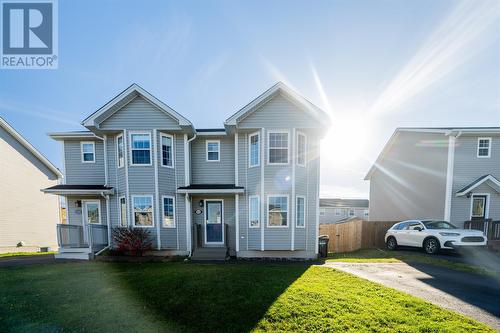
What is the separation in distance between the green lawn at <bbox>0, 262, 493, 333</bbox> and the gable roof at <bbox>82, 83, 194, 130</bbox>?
6687 millimetres

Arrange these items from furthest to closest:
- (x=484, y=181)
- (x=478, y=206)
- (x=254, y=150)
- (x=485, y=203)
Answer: (x=478, y=206)
(x=485, y=203)
(x=484, y=181)
(x=254, y=150)

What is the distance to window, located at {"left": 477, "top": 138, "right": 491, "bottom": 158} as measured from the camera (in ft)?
40.8

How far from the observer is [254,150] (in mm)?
9938

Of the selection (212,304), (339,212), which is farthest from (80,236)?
(339,212)

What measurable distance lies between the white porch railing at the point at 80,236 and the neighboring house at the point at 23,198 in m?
8.09

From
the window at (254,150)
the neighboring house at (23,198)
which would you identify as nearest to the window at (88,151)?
the neighboring house at (23,198)

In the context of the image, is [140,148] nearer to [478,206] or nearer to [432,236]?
[432,236]

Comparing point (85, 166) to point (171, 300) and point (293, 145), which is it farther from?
point (293, 145)

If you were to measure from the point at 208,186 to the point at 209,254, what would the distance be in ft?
11.1

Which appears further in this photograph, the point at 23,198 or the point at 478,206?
the point at 23,198

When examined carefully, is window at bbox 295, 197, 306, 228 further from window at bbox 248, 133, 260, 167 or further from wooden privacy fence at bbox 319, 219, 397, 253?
wooden privacy fence at bbox 319, 219, 397, 253

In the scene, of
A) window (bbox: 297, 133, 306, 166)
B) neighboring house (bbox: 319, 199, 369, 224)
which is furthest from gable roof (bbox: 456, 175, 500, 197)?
neighboring house (bbox: 319, 199, 369, 224)

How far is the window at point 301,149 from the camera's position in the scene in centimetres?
975

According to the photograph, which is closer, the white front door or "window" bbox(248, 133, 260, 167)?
"window" bbox(248, 133, 260, 167)
